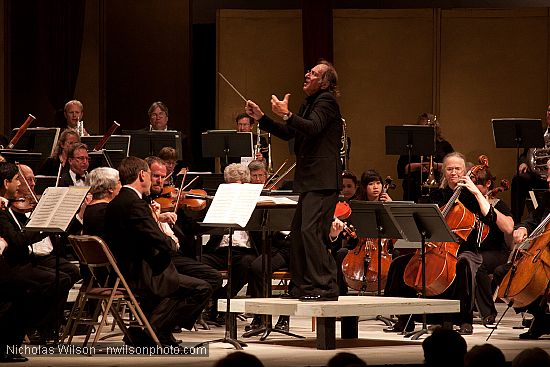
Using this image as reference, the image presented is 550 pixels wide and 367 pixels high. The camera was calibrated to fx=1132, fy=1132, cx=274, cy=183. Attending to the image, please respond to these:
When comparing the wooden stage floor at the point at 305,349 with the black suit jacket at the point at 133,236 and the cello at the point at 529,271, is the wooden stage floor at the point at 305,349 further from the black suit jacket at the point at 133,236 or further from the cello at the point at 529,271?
the black suit jacket at the point at 133,236

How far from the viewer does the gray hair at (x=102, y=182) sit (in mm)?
6594

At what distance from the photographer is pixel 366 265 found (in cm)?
756

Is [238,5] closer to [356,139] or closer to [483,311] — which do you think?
[356,139]

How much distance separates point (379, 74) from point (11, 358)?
754 cm

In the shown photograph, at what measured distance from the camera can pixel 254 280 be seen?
7.64 m

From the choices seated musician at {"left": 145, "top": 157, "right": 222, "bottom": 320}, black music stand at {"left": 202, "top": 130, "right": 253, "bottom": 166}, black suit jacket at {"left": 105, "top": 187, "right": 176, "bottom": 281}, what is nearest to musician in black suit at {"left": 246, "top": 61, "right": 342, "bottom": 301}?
seated musician at {"left": 145, "top": 157, "right": 222, "bottom": 320}

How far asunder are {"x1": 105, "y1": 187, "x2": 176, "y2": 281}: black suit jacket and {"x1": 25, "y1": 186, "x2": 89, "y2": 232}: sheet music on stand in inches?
8.9

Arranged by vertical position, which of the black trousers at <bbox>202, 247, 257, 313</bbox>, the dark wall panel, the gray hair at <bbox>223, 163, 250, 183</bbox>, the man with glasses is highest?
the dark wall panel

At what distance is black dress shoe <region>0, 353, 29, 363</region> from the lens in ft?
18.8

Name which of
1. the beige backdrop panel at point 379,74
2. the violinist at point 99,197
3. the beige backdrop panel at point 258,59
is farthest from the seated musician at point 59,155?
the beige backdrop panel at point 379,74

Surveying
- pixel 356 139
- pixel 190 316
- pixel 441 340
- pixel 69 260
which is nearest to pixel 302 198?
pixel 190 316

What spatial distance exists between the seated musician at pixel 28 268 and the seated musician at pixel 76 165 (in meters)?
1.35

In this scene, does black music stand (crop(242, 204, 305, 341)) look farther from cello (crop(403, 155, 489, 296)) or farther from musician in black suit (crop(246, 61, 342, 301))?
cello (crop(403, 155, 489, 296))

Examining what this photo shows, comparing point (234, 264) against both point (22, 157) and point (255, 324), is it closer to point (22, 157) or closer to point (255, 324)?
point (255, 324)
